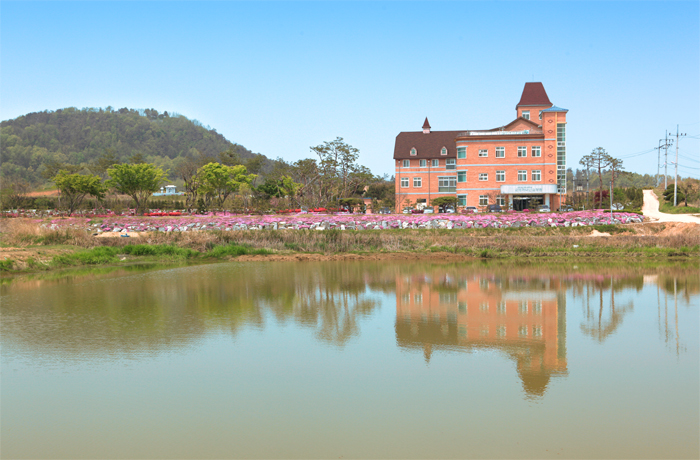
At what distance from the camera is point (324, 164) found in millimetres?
53812

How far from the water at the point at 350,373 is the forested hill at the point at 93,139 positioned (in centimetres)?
11225

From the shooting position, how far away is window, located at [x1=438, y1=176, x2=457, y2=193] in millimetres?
55562

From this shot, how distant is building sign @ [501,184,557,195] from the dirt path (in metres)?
8.02

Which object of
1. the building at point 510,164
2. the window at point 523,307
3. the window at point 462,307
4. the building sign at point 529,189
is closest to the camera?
the window at point 523,307

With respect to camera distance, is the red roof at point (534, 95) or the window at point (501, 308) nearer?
the window at point (501, 308)

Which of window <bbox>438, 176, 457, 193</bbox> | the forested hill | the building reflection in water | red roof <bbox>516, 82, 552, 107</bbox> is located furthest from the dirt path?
the forested hill

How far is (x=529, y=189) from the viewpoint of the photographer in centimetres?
5031

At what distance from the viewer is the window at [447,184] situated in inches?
2188

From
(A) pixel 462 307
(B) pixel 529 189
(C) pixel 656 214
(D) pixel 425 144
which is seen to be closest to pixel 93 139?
(D) pixel 425 144

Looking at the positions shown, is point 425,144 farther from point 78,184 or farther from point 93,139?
point 93,139

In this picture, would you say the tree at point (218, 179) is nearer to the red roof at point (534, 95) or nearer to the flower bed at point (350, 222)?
the flower bed at point (350, 222)

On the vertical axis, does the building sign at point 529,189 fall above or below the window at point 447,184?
below

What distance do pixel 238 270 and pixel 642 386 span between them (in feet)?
51.3

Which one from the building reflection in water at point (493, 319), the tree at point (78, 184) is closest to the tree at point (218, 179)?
the tree at point (78, 184)
